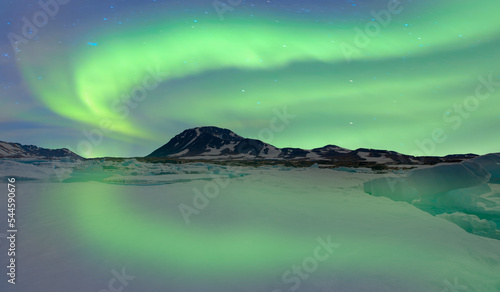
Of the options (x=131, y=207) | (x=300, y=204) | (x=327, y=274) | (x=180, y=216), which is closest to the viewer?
(x=327, y=274)

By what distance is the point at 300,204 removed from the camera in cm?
895

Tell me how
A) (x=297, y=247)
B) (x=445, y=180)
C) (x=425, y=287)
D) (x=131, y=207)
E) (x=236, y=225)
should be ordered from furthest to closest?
1. (x=445, y=180)
2. (x=131, y=207)
3. (x=236, y=225)
4. (x=297, y=247)
5. (x=425, y=287)

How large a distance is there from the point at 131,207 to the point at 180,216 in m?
1.75

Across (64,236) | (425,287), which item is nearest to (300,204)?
(425,287)

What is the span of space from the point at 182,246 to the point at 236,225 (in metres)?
1.60

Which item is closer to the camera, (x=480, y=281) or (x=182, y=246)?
(x=480, y=281)

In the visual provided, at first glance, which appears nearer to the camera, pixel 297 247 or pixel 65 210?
pixel 297 247

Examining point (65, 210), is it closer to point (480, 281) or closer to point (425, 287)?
point (425, 287)

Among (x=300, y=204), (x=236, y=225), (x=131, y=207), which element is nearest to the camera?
(x=236, y=225)

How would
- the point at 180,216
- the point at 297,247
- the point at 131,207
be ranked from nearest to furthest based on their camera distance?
the point at 297,247
the point at 180,216
the point at 131,207

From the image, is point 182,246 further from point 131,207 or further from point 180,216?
point 131,207

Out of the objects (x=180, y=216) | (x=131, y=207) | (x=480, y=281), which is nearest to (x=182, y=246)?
(x=180, y=216)

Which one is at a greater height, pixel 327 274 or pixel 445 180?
pixel 445 180

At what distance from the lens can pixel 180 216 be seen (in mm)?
6953
